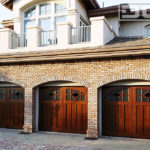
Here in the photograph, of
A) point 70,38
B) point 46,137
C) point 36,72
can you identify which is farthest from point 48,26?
→ point 46,137

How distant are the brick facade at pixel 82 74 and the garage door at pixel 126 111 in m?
0.63

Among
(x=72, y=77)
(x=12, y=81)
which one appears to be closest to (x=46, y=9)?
(x=12, y=81)

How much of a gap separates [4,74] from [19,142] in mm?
3919

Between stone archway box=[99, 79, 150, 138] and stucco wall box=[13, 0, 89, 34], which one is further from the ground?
stucco wall box=[13, 0, 89, 34]

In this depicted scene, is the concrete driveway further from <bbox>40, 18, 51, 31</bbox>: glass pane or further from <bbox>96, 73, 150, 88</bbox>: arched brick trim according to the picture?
<bbox>40, 18, 51, 31</bbox>: glass pane

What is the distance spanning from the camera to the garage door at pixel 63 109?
31.9ft

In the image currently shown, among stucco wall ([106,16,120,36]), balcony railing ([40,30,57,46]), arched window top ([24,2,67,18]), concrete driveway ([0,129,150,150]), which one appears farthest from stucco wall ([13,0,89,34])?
concrete driveway ([0,129,150,150])

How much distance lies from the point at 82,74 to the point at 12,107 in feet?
14.3

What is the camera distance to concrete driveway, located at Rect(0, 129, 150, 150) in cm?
773

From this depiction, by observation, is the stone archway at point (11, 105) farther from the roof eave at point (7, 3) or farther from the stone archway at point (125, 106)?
the roof eave at point (7, 3)

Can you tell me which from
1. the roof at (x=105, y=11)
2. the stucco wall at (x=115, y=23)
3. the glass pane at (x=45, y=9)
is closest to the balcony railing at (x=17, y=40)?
the glass pane at (x=45, y=9)

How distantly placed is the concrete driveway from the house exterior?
0.50m

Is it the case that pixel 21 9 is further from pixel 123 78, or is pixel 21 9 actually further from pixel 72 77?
pixel 123 78

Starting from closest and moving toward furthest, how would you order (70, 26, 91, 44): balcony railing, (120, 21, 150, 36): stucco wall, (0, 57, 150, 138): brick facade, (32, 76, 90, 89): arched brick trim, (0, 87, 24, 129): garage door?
1. (0, 57, 150, 138): brick facade
2. (32, 76, 90, 89): arched brick trim
3. (70, 26, 91, 44): balcony railing
4. (0, 87, 24, 129): garage door
5. (120, 21, 150, 36): stucco wall
